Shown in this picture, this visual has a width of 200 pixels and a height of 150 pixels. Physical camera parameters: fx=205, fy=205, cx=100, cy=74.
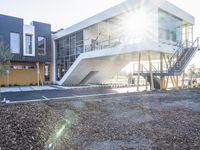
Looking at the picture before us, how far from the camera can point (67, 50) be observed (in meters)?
25.9

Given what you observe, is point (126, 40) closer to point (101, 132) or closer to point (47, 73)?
point (101, 132)

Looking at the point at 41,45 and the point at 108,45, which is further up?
the point at 41,45

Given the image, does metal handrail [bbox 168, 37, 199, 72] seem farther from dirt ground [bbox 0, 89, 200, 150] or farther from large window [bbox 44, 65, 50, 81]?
large window [bbox 44, 65, 50, 81]

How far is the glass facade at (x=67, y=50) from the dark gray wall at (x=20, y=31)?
4.82ft

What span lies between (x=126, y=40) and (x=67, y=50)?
35.4ft

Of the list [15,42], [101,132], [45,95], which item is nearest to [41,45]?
[15,42]

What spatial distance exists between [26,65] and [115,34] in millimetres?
12844

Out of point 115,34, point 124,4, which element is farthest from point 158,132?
point 115,34

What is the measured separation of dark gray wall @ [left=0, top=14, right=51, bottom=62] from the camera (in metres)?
24.1

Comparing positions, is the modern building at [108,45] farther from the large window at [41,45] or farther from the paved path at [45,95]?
the paved path at [45,95]

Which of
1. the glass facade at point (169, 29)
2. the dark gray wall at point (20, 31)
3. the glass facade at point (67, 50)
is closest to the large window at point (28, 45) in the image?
the dark gray wall at point (20, 31)

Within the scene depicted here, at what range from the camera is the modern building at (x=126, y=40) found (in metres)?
16.0

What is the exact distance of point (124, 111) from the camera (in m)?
8.47

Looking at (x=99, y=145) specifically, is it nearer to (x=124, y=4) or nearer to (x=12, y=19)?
(x=124, y=4)
